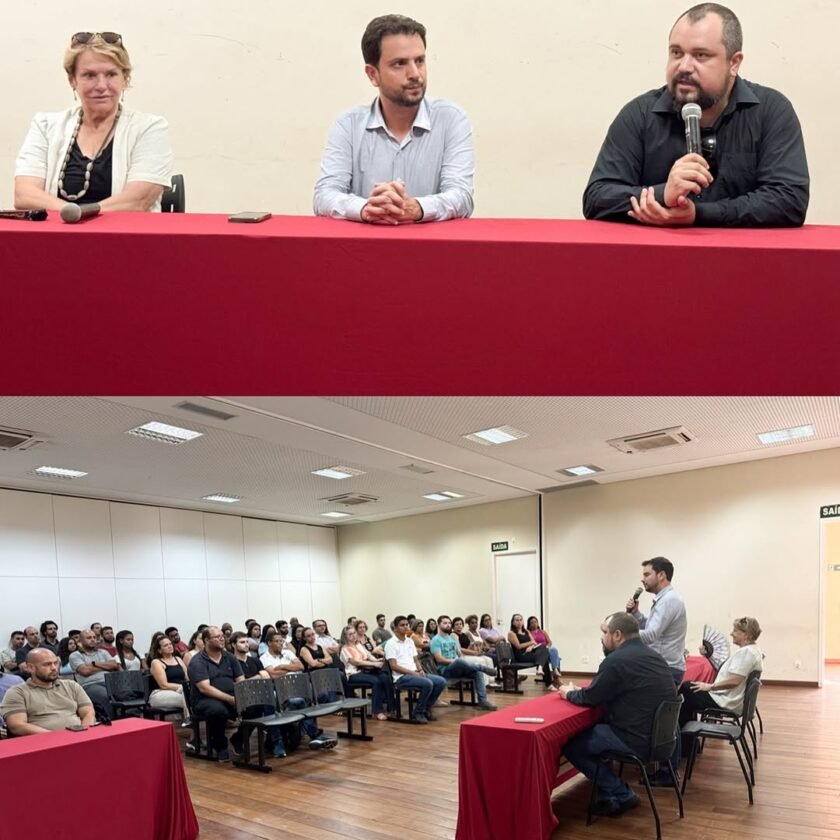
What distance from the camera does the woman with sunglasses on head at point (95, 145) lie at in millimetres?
1635

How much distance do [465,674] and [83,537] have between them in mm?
6037

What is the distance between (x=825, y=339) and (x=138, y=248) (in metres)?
0.94

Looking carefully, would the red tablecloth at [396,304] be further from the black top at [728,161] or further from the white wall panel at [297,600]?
the white wall panel at [297,600]

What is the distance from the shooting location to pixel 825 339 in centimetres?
108

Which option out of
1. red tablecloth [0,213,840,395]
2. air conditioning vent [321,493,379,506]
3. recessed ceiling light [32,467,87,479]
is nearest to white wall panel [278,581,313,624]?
air conditioning vent [321,493,379,506]

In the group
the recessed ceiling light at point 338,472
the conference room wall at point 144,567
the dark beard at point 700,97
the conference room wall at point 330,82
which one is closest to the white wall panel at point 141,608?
the conference room wall at point 144,567

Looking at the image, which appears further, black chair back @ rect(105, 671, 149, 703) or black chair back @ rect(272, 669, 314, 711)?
black chair back @ rect(105, 671, 149, 703)

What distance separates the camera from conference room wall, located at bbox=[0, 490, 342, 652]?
10539mm

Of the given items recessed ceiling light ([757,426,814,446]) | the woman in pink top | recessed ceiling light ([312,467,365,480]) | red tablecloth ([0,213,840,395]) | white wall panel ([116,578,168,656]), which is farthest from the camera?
white wall panel ([116,578,168,656])

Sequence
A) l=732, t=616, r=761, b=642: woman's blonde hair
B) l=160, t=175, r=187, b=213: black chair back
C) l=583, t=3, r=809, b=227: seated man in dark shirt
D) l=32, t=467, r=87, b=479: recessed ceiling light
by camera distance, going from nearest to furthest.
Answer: l=583, t=3, r=809, b=227: seated man in dark shirt
l=160, t=175, r=187, b=213: black chair back
l=732, t=616, r=761, b=642: woman's blonde hair
l=32, t=467, r=87, b=479: recessed ceiling light

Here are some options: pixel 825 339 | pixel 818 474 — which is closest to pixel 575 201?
pixel 825 339

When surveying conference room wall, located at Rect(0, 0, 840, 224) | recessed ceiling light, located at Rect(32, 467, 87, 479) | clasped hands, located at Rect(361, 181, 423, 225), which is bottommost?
recessed ceiling light, located at Rect(32, 467, 87, 479)

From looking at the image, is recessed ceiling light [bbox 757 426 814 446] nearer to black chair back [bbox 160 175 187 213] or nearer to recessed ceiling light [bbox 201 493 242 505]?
recessed ceiling light [bbox 201 493 242 505]

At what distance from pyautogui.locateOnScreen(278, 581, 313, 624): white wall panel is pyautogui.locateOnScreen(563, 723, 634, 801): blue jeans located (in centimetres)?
1080
